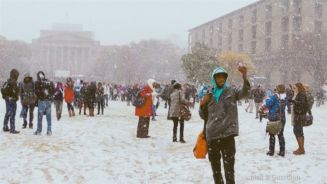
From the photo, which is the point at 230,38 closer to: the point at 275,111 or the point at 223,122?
the point at 275,111

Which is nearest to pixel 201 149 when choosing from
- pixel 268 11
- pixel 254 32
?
pixel 268 11

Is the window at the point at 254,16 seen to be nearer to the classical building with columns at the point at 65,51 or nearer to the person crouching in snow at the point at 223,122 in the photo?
the person crouching in snow at the point at 223,122

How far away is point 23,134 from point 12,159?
3.78 metres

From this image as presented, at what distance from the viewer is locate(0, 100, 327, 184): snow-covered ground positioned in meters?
8.23

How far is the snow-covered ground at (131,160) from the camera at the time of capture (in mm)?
8234

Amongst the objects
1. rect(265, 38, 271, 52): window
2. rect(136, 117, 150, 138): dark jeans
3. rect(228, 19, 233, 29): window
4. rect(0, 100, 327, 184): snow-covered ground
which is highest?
rect(228, 19, 233, 29): window

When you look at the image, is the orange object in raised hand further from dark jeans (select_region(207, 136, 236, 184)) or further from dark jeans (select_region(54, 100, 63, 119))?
dark jeans (select_region(54, 100, 63, 119))

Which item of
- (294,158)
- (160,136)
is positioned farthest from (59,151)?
(294,158)

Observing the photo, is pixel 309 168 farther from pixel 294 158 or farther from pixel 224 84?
pixel 224 84

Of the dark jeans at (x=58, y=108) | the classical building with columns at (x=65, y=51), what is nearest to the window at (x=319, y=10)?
the dark jeans at (x=58, y=108)

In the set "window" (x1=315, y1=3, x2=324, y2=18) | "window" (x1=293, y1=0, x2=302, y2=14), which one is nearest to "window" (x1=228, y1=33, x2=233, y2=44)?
"window" (x1=293, y1=0, x2=302, y2=14)

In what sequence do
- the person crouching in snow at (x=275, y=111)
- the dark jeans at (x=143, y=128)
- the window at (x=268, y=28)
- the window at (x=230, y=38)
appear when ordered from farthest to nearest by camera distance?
the window at (x=230, y=38), the window at (x=268, y=28), the dark jeans at (x=143, y=128), the person crouching in snow at (x=275, y=111)

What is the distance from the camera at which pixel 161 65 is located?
100625 millimetres

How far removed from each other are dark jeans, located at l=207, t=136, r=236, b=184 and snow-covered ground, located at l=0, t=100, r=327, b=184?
1.70 meters
